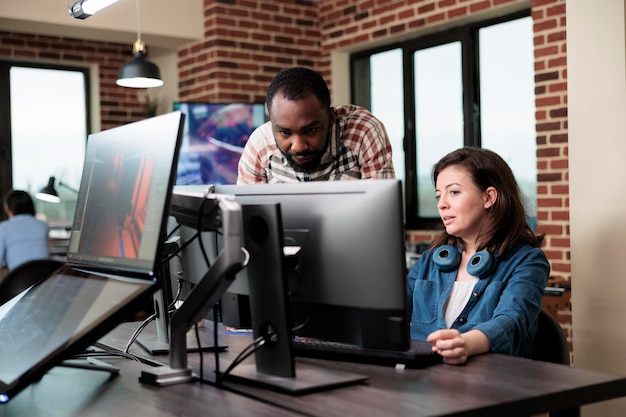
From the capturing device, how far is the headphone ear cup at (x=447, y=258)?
2.11m

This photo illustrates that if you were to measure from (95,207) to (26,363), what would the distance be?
0.39m

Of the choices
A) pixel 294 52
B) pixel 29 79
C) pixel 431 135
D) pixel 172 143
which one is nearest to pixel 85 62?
pixel 29 79

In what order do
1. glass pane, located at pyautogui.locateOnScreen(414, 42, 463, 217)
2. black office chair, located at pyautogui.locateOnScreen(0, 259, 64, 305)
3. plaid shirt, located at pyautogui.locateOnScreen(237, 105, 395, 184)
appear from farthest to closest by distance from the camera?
glass pane, located at pyautogui.locateOnScreen(414, 42, 463, 217)
black office chair, located at pyautogui.locateOnScreen(0, 259, 64, 305)
plaid shirt, located at pyautogui.locateOnScreen(237, 105, 395, 184)

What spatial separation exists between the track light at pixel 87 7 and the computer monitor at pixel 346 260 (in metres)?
2.01

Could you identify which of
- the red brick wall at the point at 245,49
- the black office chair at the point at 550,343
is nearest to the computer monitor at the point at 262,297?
the black office chair at the point at 550,343

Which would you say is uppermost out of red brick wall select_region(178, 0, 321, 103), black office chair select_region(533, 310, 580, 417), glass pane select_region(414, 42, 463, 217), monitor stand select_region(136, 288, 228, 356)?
red brick wall select_region(178, 0, 321, 103)

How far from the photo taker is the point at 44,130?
6391 mm

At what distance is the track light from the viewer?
10.8 ft

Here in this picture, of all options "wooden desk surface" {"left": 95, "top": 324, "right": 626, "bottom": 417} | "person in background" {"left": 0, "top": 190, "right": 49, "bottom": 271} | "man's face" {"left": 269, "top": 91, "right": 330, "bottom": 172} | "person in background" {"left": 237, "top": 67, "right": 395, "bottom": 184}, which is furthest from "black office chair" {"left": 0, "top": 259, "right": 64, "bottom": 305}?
"wooden desk surface" {"left": 95, "top": 324, "right": 626, "bottom": 417}

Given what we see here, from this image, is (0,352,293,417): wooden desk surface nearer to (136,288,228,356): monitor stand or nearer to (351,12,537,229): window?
(136,288,228,356): monitor stand

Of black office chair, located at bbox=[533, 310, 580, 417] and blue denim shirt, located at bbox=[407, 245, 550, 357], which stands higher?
blue denim shirt, located at bbox=[407, 245, 550, 357]

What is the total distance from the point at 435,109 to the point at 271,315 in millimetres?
4166

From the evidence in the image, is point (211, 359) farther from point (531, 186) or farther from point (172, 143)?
point (531, 186)

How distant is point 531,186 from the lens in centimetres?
485
